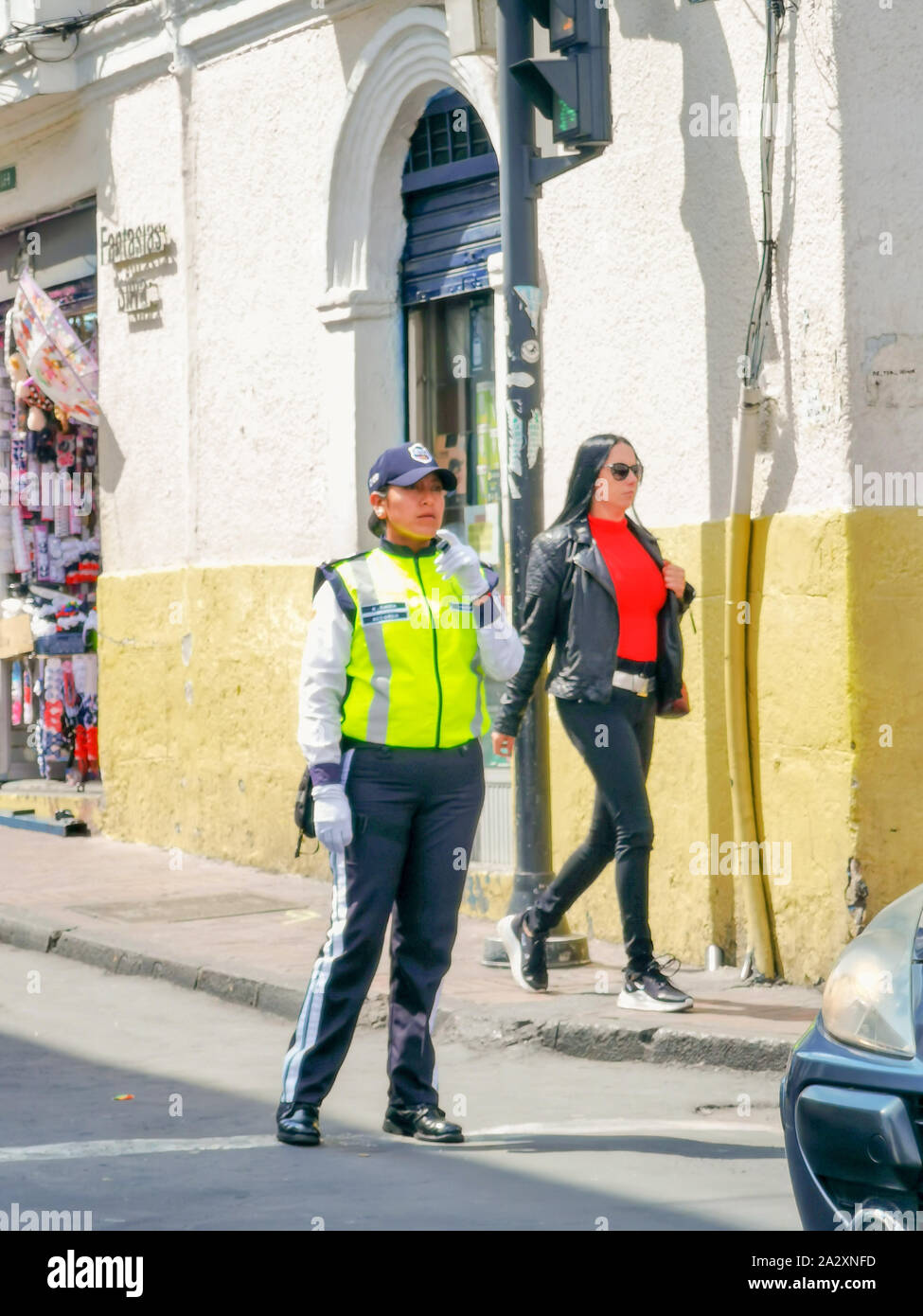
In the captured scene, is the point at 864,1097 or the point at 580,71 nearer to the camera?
the point at 864,1097

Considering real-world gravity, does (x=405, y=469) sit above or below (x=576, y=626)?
above

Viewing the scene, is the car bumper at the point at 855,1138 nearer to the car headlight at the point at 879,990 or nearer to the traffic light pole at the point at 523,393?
the car headlight at the point at 879,990

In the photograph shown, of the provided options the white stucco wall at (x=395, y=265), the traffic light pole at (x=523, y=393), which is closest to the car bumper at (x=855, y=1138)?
the white stucco wall at (x=395, y=265)

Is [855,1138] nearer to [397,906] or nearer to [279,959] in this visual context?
[397,906]

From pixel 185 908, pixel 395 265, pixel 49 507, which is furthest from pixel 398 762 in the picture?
pixel 49 507

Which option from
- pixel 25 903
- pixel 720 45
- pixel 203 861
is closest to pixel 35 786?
pixel 203 861

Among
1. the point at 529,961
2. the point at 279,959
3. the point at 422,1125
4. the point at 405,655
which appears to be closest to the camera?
the point at 405,655

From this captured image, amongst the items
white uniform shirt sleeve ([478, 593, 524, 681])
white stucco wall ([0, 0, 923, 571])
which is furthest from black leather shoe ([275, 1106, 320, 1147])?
white stucco wall ([0, 0, 923, 571])

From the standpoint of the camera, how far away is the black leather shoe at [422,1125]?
19.4 feet

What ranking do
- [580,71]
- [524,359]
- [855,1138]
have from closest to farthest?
[855,1138], [580,71], [524,359]

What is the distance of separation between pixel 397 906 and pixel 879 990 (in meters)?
2.11

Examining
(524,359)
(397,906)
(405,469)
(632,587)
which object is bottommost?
(397,906)

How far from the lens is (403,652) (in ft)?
19.2

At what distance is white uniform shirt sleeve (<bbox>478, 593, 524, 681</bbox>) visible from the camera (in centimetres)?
598
